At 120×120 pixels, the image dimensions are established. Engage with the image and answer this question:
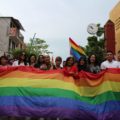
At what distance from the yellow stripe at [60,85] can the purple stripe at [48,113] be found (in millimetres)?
613

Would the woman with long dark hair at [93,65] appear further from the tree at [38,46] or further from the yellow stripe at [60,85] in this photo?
the tree at [38,46]

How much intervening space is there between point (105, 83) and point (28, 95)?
6.49 feet

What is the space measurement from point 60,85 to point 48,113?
0.86 metres

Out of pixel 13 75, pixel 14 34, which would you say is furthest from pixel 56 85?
pixel 14 34

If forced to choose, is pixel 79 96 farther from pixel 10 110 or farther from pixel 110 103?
pixel 10 110

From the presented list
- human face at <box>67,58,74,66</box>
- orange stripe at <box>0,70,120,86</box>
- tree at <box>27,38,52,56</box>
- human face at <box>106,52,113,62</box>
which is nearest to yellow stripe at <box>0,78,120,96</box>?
orange stripe at <box>0,70,120,86</box>

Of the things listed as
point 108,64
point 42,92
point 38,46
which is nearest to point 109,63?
point 108,64

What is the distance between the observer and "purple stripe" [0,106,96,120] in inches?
369

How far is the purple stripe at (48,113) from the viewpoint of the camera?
369 inches

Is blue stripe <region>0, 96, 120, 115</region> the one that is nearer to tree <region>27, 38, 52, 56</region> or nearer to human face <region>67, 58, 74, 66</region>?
human face <region>67, 58, 74, 66</region>

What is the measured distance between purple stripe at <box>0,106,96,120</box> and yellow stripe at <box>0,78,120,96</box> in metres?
0.61

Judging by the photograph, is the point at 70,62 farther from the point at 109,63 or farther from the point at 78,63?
the point at 109,63

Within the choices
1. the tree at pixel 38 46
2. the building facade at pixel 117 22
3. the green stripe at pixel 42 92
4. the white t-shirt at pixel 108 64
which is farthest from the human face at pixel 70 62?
the tree at pixel 38 46

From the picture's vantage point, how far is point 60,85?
991cm
